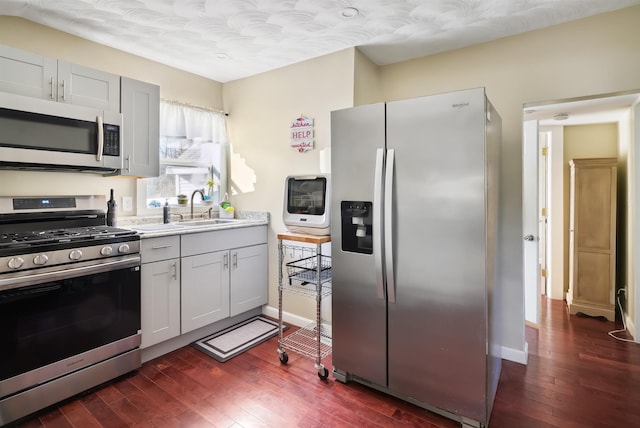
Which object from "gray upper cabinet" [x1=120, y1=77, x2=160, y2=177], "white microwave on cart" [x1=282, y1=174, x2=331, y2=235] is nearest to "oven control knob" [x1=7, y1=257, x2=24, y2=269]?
"gray upper cabinet" [x1=120, y1=77, x2=160, y2=177]

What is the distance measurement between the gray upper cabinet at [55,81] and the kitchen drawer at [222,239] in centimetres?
115

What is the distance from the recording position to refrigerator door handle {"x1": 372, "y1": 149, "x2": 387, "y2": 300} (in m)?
1.98

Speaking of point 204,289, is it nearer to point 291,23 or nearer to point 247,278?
point 247,278

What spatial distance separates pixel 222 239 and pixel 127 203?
89 cm

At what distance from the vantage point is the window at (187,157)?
3256 mm

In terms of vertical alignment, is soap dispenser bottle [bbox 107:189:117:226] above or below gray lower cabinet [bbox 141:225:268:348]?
above

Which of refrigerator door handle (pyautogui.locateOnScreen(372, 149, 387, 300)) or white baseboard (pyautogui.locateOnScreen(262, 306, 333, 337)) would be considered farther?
white baseboard (pyautogui.locateOnScreen(262, 306, 333, 337))

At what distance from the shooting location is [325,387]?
223 cm

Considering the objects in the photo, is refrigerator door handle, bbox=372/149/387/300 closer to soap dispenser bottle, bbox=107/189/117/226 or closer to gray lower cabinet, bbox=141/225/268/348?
gray lower cabinet, bbox=141/225/268/348

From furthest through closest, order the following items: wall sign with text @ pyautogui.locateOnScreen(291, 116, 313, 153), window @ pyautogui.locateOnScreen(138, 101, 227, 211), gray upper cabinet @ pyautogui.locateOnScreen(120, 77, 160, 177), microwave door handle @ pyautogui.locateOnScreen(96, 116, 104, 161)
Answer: window @ pyautogui.locateOnScreen(138, 101, 227, 211), wall sign with text @ pyautogui.locateOnScreen(291, 116, 313, 153), gray upper cabinet @ pyautogui.locateOnScreen(120, 77, 160, 177), microwave door handle @ pyautogui.locateOnScreen(96, 116, 104, 161)

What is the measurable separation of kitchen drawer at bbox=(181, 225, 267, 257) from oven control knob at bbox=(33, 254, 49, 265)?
899 mm

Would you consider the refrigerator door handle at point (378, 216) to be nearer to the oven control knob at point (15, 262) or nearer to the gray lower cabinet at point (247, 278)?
the gray lower cabinet at point (247, 278)

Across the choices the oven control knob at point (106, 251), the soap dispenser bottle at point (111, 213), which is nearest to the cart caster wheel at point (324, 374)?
the oven control knob at point (106, 251)

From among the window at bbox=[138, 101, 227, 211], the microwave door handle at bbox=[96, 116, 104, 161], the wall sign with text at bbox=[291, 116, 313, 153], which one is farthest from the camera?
the window at bbox=[138, 101, 227, 211]
